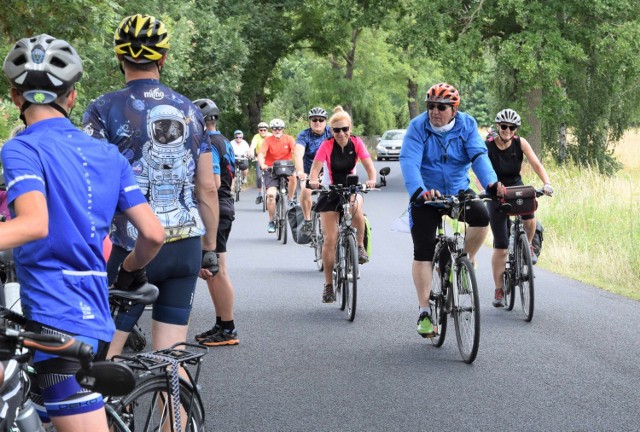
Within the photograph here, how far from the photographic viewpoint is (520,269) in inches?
429

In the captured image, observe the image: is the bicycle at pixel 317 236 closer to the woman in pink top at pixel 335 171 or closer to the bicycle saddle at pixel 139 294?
the woman in pink top at pixel 335 171

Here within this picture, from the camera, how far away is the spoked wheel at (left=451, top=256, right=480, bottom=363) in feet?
27.6

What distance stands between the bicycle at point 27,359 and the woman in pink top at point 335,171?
A: 26.1 ft

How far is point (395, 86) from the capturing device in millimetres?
71000

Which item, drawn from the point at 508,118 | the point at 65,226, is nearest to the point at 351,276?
the point at 508,118

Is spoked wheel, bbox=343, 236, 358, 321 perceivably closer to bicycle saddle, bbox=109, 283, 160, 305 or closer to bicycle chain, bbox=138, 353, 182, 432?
bicycle chain, bbox=138, 353, 182, 432

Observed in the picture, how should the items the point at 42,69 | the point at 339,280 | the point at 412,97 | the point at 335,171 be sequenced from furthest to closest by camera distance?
the point at 412,97
the point at 335,171
the point at 339,280
the point at 42,69

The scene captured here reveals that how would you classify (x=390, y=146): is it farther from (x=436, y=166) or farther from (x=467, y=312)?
(x=467, y=312)

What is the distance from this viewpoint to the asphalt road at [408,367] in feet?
22.8

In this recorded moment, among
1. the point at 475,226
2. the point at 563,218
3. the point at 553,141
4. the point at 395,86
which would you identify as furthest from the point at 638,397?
the point at 395,86

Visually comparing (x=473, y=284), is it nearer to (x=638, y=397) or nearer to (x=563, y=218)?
(x=638, y=397)

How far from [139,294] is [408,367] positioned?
462 cm

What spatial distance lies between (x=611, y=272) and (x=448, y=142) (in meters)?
6.42

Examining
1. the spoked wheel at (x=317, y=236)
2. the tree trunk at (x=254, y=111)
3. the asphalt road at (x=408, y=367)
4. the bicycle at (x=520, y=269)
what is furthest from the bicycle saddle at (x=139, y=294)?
the tree trunk at (x=254, y=111)
